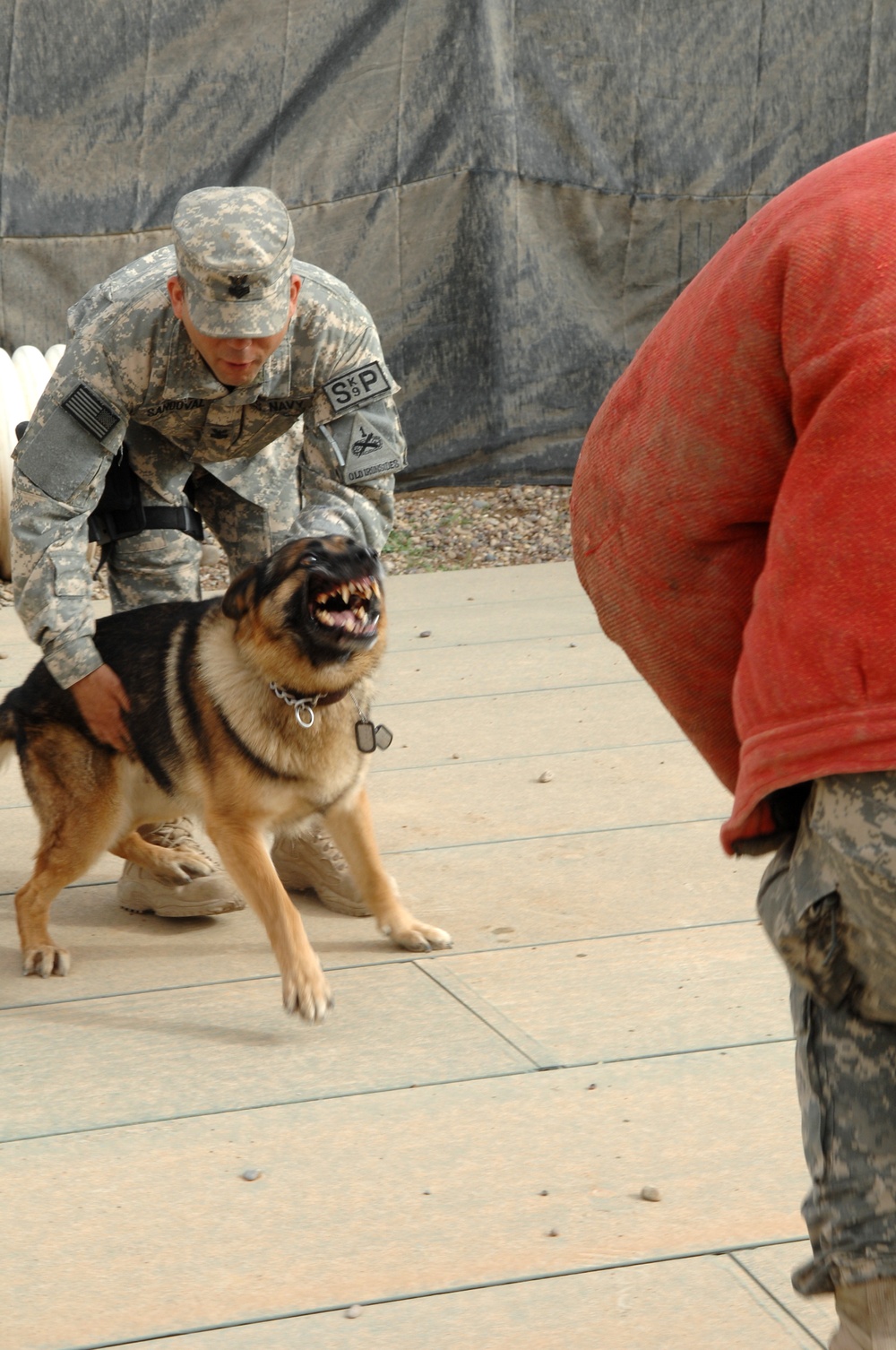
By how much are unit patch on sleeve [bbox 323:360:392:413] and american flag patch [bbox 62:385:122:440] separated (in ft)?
1.87

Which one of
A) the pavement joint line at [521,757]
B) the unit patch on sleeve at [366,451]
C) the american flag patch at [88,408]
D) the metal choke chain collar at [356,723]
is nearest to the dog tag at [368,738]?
the metal choke chain collar at [356,723]

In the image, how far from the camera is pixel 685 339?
134cm

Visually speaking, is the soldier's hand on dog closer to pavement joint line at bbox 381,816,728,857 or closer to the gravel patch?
pavement joint line at bbox 381,816,728,857

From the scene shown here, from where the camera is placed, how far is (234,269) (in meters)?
3.29

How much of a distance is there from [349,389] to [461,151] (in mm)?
5644

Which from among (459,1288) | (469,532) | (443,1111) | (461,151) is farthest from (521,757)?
(461,151)

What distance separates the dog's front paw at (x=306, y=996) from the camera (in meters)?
3.11

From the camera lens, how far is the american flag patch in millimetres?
3596

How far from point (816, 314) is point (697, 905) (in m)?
2.57

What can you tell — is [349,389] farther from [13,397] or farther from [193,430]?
[13,397]

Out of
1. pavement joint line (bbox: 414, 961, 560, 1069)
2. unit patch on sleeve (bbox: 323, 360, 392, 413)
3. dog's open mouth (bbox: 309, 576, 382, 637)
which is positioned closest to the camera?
pavement joint line (bbox: 414, 961, 560, 1069)

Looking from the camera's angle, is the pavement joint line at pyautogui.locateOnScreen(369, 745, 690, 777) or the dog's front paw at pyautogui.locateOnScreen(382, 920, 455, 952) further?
the pavement joint line at pyautogui.locateOnScreen(369, 745, 690, 777)

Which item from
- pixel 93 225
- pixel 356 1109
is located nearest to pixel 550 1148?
pixel 356 1109

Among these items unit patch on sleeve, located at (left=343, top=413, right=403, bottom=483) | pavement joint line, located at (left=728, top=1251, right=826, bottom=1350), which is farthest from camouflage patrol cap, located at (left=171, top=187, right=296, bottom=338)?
pavement joint line, located at (left=728, top=1251, right=826, bottom=1350)
